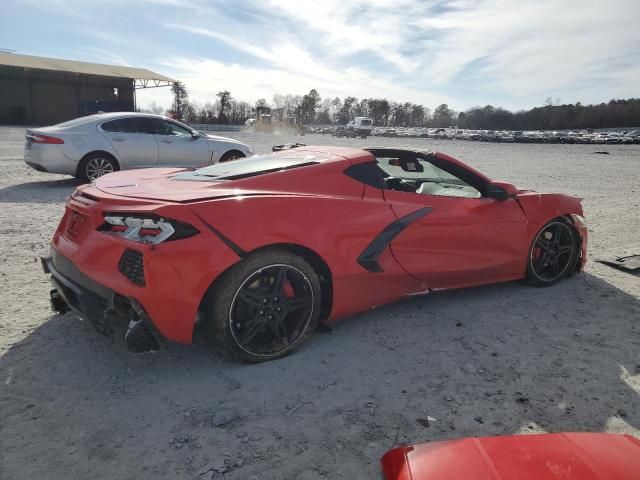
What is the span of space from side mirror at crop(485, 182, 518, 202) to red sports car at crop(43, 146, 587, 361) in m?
0.01

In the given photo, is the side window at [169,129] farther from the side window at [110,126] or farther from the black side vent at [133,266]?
the black side vent at [133,266]

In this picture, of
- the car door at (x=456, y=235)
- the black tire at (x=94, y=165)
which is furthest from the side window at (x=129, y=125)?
the car door at (x=456, y=235)

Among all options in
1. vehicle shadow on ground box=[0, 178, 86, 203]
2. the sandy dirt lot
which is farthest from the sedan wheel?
vehicle shadow on ground box=[0, 178, 86, 203]

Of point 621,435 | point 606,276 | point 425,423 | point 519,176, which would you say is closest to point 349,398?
point 425,423

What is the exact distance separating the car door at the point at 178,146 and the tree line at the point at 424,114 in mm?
51759

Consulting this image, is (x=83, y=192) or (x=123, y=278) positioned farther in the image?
(x=83, y=192)

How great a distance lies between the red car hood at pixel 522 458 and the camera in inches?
70.3

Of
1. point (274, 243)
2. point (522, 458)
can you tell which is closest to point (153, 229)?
point (274, 243)

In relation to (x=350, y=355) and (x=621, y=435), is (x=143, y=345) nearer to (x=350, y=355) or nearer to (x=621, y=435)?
(x=350, y=355)

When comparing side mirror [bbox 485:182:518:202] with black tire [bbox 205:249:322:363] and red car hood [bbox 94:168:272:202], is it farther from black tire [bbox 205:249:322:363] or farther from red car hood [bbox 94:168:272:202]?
red car hood [bbox 94:168:272:202]

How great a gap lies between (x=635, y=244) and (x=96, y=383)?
612cm

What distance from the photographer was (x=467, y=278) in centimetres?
366

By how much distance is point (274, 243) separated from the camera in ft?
8.62

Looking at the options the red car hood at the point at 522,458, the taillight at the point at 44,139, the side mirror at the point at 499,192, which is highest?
the taillight at the point at 44,139
